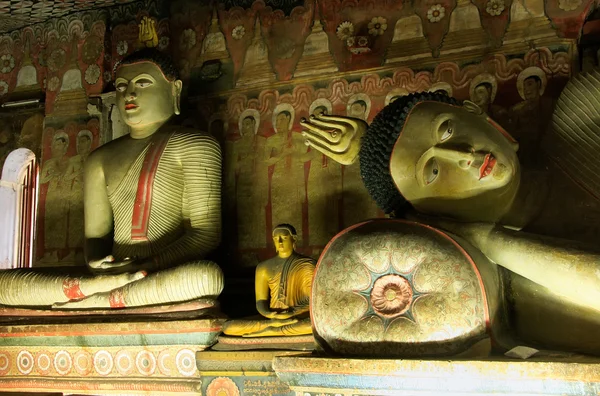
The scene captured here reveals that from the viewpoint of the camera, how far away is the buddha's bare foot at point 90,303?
3.97m

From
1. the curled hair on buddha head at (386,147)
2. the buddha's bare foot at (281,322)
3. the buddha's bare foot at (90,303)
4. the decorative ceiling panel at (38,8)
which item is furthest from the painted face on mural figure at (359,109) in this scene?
the decorative ceiling panel at (38,8)

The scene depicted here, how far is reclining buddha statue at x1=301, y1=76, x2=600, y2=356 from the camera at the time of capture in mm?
2725

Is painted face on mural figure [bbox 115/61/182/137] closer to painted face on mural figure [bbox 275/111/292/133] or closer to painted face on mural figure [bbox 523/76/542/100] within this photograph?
painted face on mural figure [bbox 275/111/292/133]

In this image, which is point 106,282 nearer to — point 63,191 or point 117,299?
point 117,299

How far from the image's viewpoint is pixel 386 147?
3.21 m

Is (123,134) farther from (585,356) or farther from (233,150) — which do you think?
(585,356)

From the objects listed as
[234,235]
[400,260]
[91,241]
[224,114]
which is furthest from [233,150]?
[400,260]

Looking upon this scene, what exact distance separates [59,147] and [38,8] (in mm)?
1113

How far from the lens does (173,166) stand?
455 centimetres

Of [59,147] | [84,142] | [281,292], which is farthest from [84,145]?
[281,292]

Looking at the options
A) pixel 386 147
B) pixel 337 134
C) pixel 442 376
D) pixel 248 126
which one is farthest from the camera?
pixel 248 126

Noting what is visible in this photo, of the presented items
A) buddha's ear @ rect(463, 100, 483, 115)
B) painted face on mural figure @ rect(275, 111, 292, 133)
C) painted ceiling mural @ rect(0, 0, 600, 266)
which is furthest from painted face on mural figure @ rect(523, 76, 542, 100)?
painted face on mural figure @ rect(275, 111, 292, 133)

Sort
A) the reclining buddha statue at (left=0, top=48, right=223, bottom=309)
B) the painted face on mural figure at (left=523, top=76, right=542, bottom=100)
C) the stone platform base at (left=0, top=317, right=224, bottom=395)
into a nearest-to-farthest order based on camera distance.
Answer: the stone platform base at (left=0, top=317, right=224, bottom=395) → the reclining buddha statue at (left=0, top=48, right=223, bottom=309) → the painted face on mural figure at (left=523, top=76, right=542, bottom=100)

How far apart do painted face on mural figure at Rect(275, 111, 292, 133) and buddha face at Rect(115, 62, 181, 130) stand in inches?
30.2
